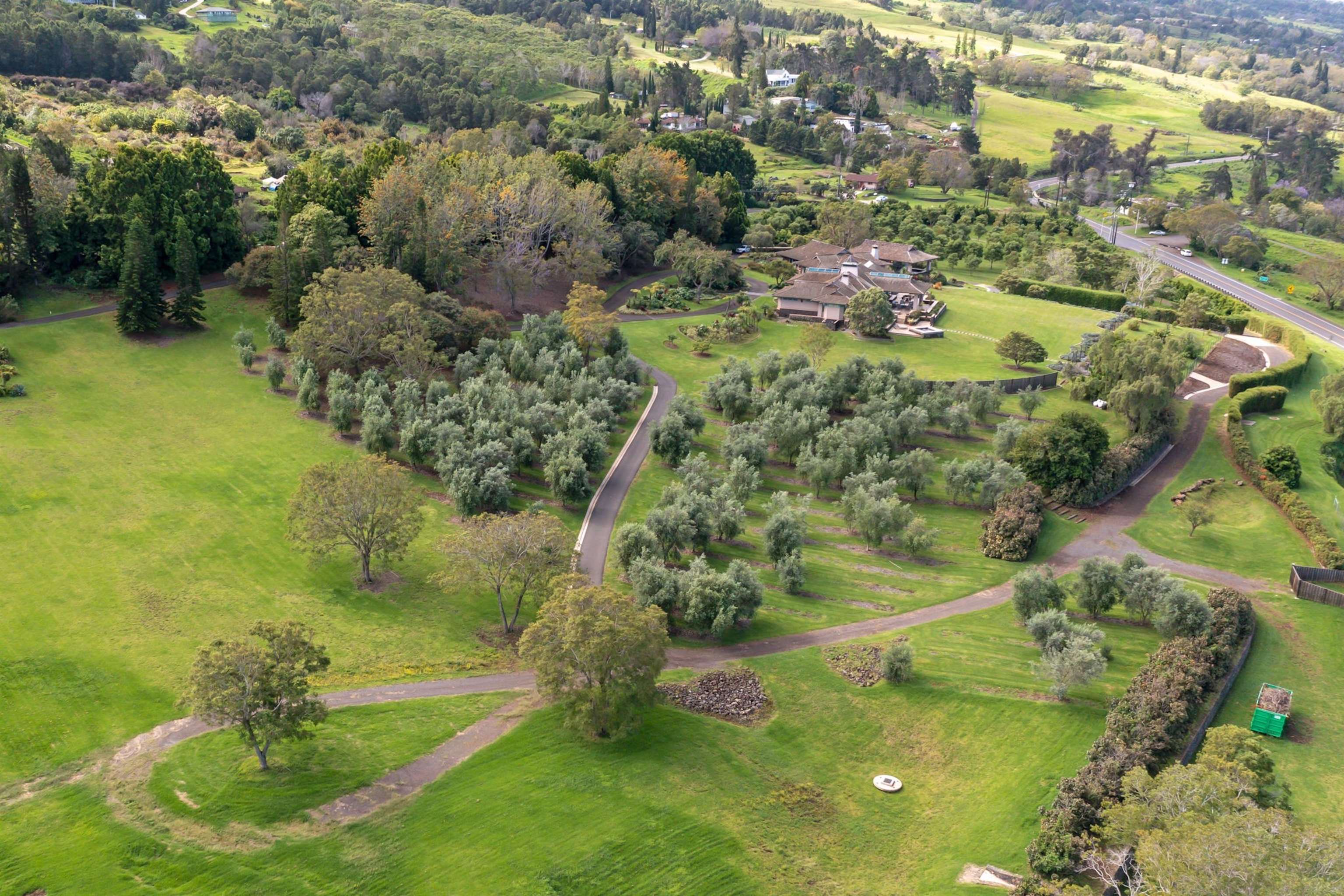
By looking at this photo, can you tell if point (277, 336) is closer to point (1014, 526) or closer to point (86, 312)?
point (86, 312)

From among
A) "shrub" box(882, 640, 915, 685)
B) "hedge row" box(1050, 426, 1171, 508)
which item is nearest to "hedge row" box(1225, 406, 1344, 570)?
"hedge row" box(1050, 426, 1171, 508)

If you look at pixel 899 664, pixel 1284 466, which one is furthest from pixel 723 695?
pixel 1284 466

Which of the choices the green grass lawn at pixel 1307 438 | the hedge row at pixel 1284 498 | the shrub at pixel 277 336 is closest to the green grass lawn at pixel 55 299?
the shrub at pixel 277 336

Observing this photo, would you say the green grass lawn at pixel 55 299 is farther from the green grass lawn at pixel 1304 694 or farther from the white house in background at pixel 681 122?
the white house in background at pixel 681 122

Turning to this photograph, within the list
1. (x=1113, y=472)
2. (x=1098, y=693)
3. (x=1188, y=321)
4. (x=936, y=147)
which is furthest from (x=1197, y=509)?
(x=936, y=147)

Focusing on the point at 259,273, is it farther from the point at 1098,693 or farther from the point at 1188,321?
the point at 1188,321

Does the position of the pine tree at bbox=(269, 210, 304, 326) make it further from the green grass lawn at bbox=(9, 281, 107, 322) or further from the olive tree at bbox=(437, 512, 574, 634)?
the olive tree at bbox=(437, 512, 574, 634)
